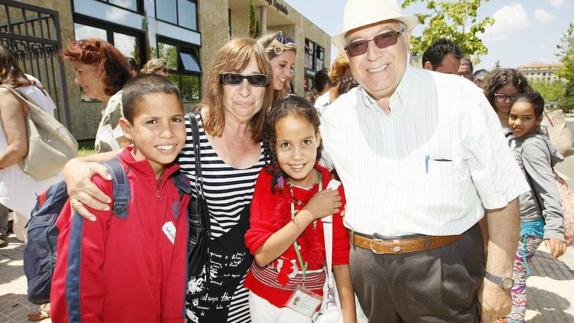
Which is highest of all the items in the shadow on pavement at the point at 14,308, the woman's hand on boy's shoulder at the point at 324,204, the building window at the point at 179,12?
the building window at the point at 179,12

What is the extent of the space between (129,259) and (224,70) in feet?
3.92

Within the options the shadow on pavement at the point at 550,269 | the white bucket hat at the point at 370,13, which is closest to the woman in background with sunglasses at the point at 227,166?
the white bucket hat at the point at 370,13

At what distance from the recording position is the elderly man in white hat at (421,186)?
5.38 ft

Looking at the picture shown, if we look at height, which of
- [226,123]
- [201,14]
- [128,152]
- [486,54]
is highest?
[201,14]

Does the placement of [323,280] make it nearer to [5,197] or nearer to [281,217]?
[281,217]

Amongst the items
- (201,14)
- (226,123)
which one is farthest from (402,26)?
(201,14)

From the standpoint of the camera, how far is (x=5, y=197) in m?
3.32

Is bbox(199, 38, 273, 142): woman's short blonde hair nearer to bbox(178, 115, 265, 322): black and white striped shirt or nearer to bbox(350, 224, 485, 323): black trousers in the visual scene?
bbox(178, 115, 265, 322): black and white striped shirt

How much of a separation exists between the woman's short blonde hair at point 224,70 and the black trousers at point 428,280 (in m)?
1.06

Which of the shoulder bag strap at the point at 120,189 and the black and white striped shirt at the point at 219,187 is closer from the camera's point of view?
the shoulder bag strap at the point at 120,189

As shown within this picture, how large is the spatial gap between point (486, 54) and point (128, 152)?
1541 centimetres

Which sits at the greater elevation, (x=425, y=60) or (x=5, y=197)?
(x=425, y=60)

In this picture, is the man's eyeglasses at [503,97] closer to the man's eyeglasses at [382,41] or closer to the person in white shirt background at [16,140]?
the man's eyeglasses at [382,41]

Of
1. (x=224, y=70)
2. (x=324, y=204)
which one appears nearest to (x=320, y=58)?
(x=224, y=70)
